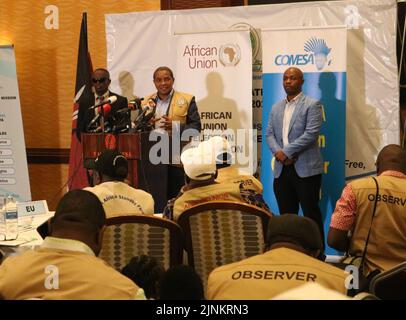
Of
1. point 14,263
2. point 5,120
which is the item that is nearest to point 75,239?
point 14,263

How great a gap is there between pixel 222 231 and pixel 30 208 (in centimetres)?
142

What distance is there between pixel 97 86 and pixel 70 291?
4.01 metres

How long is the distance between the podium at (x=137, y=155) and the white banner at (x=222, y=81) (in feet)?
2.99

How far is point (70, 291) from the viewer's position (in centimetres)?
192

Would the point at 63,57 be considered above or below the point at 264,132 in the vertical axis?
above

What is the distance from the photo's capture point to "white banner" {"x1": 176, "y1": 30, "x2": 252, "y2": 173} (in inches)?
229

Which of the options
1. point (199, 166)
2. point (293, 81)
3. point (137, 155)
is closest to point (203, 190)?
point (199, 166)

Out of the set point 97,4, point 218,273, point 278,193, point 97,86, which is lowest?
point 278,193

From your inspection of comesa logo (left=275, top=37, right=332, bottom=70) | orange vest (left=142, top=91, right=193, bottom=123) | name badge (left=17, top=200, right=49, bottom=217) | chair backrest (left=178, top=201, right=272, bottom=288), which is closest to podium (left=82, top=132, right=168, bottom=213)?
orange vest (left=142, top=91, right=193, bottom=123)

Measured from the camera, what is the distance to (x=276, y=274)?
196 centimetres

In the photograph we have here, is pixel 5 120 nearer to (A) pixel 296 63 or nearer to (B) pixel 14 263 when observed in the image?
(A) pixel 296 63

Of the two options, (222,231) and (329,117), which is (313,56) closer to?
(329,117)

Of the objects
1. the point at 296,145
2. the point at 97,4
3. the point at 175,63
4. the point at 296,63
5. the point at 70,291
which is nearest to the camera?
the point at 70,291

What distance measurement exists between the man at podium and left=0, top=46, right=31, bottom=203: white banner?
4.79 feet
